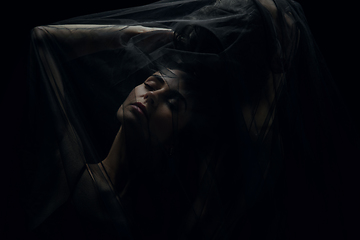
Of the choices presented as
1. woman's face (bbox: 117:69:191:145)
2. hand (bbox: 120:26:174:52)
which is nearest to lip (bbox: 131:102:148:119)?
woman's face (bbox: 117:69:191:145)

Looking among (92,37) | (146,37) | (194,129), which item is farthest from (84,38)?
(194,129)

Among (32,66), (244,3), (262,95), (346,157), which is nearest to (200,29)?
(244,3)

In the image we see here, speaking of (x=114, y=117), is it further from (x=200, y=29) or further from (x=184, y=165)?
(x=200, y=29)

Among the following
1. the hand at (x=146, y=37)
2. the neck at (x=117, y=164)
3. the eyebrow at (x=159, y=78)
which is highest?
the hand at (x=146, y=37)

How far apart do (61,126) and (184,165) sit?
1.21 feet

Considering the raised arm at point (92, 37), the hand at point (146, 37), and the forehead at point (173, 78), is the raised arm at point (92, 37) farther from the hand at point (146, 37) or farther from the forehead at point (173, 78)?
the forehead at point (173, 78)

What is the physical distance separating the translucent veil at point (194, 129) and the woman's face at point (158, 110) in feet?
0.09

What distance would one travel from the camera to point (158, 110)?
2.40 ft

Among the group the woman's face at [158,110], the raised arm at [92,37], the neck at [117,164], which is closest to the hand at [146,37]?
the raised arm at [92,37]

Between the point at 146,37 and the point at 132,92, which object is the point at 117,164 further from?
the point at 146,37

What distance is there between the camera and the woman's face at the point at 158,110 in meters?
0.71

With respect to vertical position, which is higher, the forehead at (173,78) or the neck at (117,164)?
the forehead at (173,78)

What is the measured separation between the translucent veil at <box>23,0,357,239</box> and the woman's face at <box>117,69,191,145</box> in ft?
0.09

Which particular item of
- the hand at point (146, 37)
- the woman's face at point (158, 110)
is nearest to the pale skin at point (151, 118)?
the woman's face at point (158, 110)
